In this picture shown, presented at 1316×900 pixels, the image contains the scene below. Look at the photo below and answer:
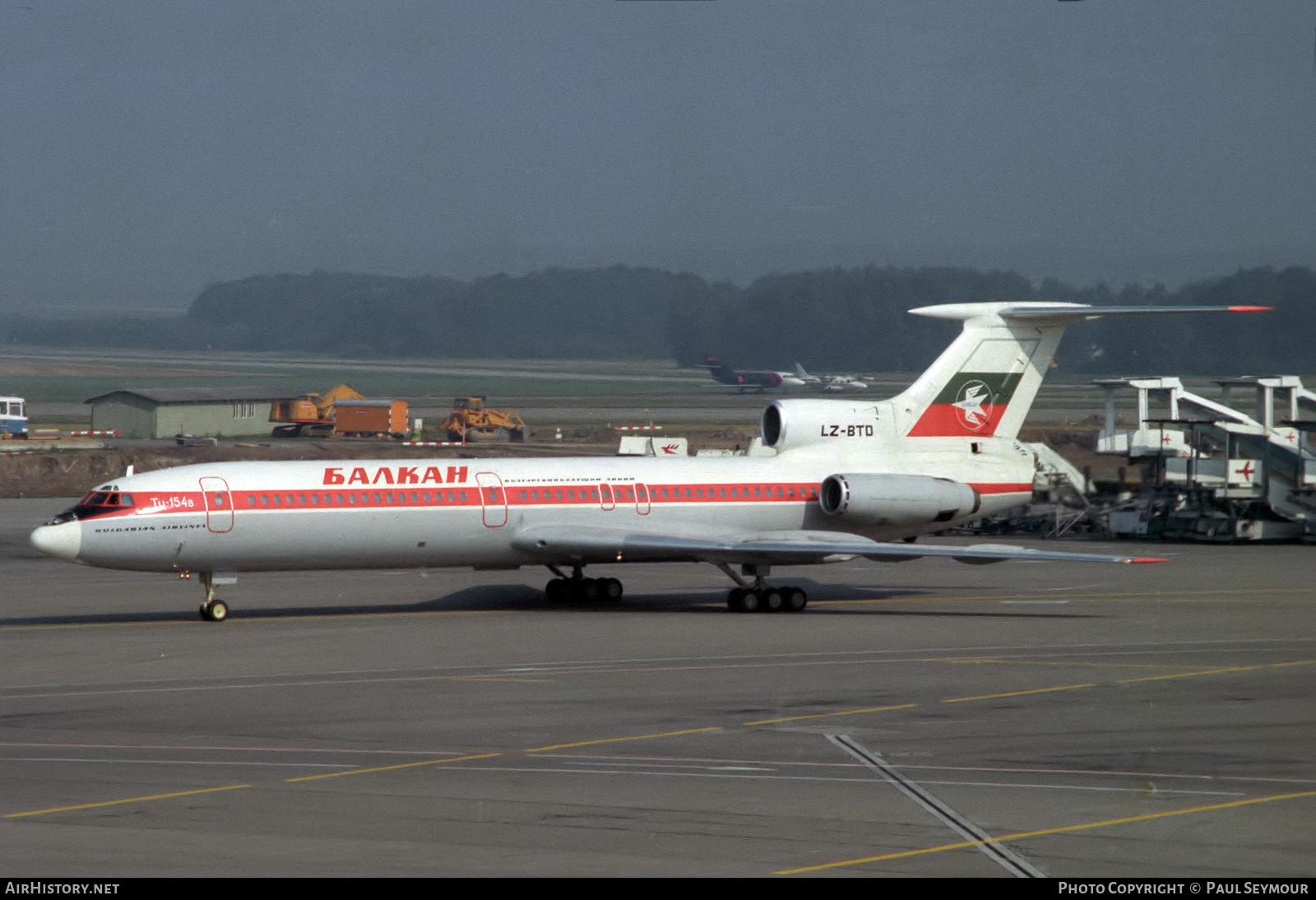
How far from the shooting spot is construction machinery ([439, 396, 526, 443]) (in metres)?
73.9

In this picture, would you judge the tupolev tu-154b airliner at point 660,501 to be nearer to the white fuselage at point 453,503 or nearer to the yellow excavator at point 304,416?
the white fuselage at point 453,503

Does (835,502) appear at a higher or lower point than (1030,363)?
lower

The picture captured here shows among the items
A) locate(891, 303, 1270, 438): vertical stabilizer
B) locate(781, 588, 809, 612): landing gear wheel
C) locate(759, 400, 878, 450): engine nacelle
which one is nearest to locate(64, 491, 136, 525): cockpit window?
locate(781, 588, 809, 612): landing gear wheel

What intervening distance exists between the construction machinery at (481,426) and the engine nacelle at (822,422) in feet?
137

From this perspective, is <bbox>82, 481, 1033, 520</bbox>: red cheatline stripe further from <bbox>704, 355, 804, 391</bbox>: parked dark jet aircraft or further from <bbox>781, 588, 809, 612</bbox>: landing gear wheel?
<bbox>704, 355, 804, 391</bbox>: parked dark jet aircraft

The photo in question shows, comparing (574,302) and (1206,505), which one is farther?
(574,302)

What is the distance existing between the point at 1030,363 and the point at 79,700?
20.8 m

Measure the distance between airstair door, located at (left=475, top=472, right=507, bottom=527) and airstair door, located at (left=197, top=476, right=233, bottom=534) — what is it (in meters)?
4.62

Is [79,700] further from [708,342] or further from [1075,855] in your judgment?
[708,342]

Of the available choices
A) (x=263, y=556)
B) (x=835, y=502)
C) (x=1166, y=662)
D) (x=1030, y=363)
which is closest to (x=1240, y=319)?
(x=1030, y=363)

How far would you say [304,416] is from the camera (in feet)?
258

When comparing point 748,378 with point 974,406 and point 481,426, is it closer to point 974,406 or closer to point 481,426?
point 481,426

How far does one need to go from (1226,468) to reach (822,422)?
16.5 metres

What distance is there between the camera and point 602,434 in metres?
72.4
